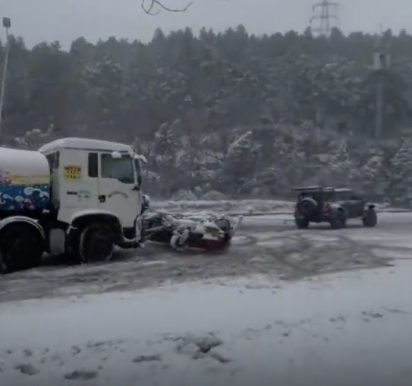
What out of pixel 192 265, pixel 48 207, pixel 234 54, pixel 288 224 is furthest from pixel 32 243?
pixel 288 224

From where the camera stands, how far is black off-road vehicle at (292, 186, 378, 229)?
17359 millimetres

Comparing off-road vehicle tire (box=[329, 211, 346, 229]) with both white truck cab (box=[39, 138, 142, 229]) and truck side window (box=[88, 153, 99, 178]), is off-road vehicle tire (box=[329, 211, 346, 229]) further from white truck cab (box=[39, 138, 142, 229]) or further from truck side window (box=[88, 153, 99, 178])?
truck side window (box=[88, 153, 99, 178])

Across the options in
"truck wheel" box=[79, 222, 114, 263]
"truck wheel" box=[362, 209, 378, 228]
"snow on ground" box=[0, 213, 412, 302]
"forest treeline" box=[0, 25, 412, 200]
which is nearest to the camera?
"snow on ground" box=[0, 213, 412, 302]

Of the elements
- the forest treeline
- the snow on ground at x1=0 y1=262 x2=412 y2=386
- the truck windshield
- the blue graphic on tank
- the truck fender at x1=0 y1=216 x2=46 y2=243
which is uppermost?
the forest treeline

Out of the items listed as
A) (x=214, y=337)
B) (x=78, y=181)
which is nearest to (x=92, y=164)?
(x=78, y=181)

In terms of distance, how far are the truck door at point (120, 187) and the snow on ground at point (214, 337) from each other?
10.2ft

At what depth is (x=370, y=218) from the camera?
18.0 m

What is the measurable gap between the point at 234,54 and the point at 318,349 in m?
10.8

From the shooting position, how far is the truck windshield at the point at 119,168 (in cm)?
1003

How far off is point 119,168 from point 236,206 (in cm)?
727

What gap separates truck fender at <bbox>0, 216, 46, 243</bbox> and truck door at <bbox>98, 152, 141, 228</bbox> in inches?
39.1

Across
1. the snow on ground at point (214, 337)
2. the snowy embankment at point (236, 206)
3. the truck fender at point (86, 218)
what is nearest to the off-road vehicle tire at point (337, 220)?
the snowy embankment at point (236, 206)

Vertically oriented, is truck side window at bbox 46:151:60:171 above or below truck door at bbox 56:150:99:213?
above

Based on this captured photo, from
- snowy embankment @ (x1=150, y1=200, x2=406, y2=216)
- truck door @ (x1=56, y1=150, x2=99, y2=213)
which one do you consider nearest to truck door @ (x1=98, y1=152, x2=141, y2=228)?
truck door @ (x1=56, y1=150, x2=99, y2=213)
